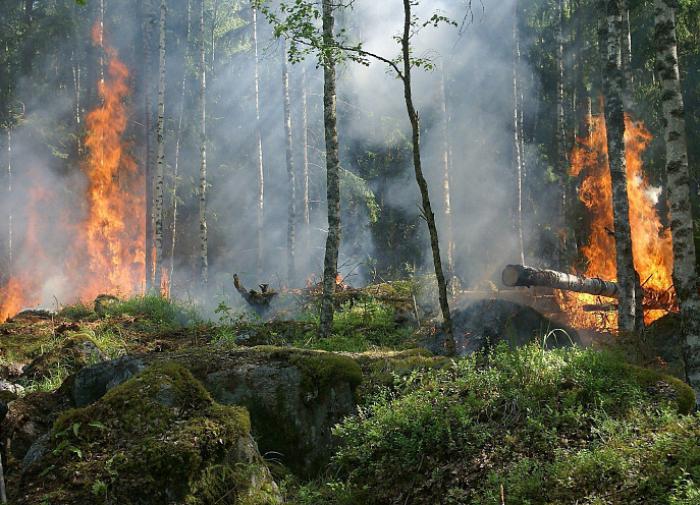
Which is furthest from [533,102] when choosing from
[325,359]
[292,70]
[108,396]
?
[108,396]

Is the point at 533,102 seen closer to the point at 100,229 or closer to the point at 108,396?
the point at 100,229

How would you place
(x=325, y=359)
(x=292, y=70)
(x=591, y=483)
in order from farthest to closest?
(x=292, y=70) < (x=325, y=359) < (x=591, y=483)

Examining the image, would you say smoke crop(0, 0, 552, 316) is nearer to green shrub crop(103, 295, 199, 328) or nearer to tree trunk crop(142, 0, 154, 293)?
tree trunk crop(142, 0, 154, 293)

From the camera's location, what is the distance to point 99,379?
625 centimetres

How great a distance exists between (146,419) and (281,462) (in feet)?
6.01

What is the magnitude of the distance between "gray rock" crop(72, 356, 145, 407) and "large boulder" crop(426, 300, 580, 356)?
20.6 feet

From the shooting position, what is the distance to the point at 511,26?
93.7 ft

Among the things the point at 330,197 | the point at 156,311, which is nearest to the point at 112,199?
the point at 156,311

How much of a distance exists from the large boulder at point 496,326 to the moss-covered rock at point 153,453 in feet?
23.1

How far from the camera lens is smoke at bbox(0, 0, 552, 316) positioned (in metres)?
26.6

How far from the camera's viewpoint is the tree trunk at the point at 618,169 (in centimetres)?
1092

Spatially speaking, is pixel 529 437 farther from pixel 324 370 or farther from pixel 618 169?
pixel 618 169

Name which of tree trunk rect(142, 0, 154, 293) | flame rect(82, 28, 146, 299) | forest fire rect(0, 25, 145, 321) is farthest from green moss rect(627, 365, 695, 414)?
forest fire rect(0, 25, 145, 321)

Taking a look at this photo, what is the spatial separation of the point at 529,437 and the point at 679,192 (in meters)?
4.68
